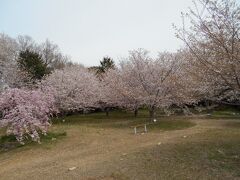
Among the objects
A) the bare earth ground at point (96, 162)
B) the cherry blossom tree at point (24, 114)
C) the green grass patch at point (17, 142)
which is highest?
the cherry blossom tree at point (24, 114)

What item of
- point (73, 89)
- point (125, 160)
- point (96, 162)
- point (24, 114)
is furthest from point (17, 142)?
point (73, 89)

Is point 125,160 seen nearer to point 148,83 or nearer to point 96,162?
point 96,162

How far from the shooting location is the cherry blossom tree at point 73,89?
36062 mm

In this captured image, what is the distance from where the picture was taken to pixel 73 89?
1460 inches

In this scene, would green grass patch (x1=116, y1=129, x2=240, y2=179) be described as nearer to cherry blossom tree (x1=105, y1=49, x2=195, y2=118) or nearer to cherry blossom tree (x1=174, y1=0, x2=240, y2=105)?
cherry blossom tree (x1=174, y1=0, x2=240, y2=105)

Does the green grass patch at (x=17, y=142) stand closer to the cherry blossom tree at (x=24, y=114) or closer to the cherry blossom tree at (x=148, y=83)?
the cherry blossom tree at (x=24, y=114)

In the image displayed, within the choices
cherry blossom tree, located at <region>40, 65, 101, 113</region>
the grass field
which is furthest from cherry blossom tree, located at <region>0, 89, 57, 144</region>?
cherry blossom tree, located at <region>40, 65, 101, 113</region>

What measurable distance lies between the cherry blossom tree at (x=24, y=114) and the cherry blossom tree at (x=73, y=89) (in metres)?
12.7

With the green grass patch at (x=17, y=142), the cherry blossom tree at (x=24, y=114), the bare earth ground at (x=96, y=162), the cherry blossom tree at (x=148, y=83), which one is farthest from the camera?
the cherry blossom tree at (x=148, y=83)

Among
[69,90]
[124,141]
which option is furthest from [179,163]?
[69,90]

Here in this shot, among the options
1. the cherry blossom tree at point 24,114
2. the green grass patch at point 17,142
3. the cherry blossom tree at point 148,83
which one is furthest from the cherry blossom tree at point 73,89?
the green grass patch at point 17,142

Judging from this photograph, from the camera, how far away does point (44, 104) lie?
74.6 ft

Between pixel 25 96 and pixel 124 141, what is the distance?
7391mm

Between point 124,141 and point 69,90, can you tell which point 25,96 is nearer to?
point 124,141
